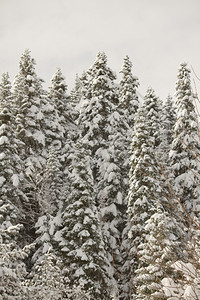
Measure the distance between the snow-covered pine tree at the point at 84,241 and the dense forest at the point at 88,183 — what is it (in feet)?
0.18

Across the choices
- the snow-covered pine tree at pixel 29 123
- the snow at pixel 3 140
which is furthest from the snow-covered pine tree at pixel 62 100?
the snow at pixel 3 140

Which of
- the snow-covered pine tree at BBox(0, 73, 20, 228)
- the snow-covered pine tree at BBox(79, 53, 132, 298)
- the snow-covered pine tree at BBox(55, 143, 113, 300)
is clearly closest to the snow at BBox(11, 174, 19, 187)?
the snow-covered pine tree at BBox(0, 73, 20, 228)

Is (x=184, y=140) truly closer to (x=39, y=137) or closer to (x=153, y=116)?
(x=153, y=116)

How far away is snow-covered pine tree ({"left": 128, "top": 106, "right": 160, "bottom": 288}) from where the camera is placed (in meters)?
20.1

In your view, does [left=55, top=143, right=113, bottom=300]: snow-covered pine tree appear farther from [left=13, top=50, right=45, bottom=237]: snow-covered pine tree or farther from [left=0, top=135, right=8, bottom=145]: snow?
[left=0, top=135, right=8, bottom=145]: snow

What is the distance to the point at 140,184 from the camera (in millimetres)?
21219

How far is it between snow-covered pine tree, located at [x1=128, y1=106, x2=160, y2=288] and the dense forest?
0.07 m

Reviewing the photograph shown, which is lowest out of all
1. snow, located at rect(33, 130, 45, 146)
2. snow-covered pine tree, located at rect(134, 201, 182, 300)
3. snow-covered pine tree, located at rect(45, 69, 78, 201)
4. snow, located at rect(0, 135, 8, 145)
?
snow-covered pine tree, located at rect(134, 201, 182, 300)

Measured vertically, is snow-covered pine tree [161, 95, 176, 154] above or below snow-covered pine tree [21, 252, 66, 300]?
above

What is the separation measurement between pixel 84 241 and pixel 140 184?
5349mm

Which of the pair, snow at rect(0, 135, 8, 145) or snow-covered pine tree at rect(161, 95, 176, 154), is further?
snow-covered pine tree at rect(161, 95, 176, 154)

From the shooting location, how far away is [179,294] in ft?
15.9

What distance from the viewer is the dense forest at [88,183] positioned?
16.7 meters

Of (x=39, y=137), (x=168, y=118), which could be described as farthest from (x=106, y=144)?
(x=168, y=118)
